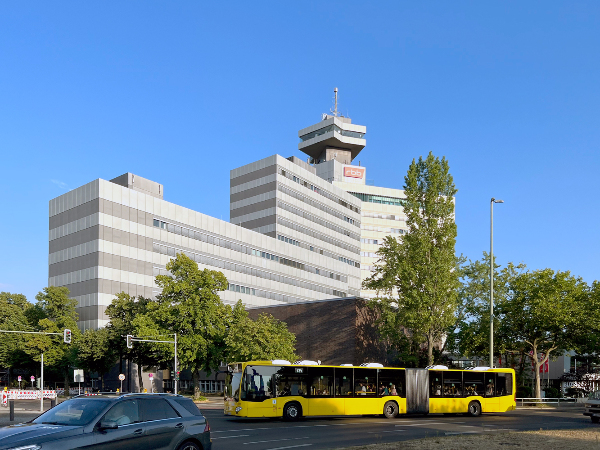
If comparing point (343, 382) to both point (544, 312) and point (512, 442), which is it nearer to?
point (512, 442)

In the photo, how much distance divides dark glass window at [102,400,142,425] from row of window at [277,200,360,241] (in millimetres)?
86215

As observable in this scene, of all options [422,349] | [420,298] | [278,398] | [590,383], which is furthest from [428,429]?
[590,383]

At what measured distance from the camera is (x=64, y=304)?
67.9m

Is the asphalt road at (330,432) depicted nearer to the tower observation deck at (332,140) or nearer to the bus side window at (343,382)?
the bus side window at (343,382)

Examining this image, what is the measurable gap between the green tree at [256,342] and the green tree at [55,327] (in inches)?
824

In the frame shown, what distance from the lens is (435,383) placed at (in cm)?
3344

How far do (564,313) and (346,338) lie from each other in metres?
21.1

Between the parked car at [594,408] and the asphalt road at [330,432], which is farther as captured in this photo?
the parked car at [594,408]

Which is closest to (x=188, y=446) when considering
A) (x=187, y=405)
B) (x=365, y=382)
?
(x=187, y=405)

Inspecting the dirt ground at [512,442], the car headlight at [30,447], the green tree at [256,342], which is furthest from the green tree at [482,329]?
the car headlight at [30,447]

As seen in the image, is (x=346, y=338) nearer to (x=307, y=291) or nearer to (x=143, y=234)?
(x=143, y=234)

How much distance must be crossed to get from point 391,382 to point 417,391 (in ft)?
5.99

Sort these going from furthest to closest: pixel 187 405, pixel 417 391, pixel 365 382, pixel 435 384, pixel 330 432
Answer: pixel 435 384, pixel 417 391, pixel 365 382, pixel 330 432, pixel 187 405

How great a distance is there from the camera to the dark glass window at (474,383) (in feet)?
113
